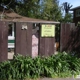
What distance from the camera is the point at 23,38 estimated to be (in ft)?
25.9

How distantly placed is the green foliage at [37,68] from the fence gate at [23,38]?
0.43 m

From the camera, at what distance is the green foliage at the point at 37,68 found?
6633 mm

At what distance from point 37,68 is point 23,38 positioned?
152cm

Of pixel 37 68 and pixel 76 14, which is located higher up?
pixel 76 14

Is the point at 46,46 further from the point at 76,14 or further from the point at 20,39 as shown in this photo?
the point at 76,14

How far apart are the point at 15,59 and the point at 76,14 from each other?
130 feet

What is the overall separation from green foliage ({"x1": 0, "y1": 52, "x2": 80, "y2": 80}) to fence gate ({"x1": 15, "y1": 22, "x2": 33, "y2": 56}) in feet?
1.41

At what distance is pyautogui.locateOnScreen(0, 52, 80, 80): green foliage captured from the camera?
6.63 metres

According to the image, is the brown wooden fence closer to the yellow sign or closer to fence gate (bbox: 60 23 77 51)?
fence gate (bbox: 60 23 77 51)

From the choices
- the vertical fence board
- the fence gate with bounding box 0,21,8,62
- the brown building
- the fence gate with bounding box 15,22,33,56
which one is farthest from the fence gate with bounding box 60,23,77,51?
the brown building

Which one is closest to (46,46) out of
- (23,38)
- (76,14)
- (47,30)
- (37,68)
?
(47,30)

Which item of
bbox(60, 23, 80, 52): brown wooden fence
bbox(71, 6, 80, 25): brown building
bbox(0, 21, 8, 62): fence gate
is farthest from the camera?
bbox(71, 6, 80, 25): brown building

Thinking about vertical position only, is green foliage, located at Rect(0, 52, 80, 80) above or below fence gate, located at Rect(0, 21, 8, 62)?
below

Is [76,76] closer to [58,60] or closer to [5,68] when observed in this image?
[58,60]
